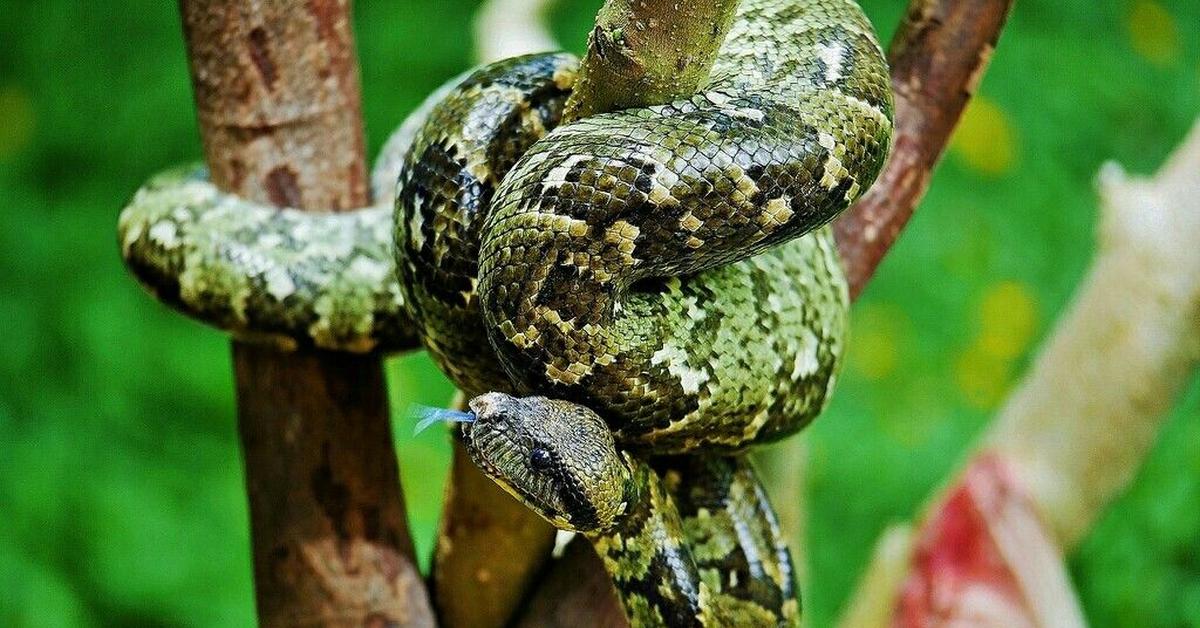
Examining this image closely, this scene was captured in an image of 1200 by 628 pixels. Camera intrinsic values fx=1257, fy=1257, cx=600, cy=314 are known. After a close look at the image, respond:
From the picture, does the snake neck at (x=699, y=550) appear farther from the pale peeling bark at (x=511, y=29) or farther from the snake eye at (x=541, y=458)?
the pale peeling bark at (x=511, y=29)

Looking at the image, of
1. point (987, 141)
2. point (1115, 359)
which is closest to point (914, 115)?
point (1115, 359)

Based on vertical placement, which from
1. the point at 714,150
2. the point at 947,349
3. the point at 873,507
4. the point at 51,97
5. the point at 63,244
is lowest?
the point at 873,507

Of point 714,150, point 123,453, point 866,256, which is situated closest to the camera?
point 714,150

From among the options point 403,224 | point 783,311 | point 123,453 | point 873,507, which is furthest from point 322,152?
point 873,507

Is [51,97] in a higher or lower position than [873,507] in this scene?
higher

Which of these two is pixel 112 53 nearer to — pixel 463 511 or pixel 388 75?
pixel 388 75

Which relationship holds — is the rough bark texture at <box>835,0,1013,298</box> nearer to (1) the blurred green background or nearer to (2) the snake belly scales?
(2) the snake belly scales

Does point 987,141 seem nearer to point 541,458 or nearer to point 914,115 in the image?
point 914,115
